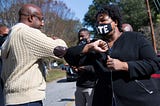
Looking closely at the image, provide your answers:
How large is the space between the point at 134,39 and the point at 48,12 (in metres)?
33.9

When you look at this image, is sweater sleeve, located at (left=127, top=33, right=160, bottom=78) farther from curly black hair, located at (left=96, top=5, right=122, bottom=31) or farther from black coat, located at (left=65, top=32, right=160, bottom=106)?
curly black hair, located at (left=96, top=5, right=122, bottom=31)

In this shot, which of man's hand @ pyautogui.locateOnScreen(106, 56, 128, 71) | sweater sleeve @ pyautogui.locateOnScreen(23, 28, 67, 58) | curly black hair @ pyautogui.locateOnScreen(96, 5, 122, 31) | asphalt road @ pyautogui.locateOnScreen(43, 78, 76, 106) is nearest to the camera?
man's hand @ pyautogui.locateOnScreen(106, 56, 128, 71)

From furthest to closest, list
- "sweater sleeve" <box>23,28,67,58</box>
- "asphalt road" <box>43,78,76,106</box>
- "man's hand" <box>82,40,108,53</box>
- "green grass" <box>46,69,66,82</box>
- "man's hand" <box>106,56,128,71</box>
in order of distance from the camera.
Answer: "green grass" <box>46,69,66,82</box> → "asphalt road" <box>43,78,76,106</box> → "sweater sleeve" <box>23,28,67,58</box> → "man's hand" <box>106,56,128,71</box> → "man's hand" <box>82,40,108,53</box>

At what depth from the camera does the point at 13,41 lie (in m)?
3.85

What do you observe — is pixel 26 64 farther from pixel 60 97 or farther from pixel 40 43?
pixel 60 97

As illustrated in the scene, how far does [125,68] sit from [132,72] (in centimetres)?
7

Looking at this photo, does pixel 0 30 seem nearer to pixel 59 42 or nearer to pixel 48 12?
pixel 59 42

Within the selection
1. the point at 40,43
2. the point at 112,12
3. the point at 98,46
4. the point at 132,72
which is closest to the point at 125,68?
the point at 132,72

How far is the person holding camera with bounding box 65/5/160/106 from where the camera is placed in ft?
11.3

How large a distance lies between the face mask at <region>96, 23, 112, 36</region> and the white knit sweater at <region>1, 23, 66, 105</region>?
312 millimetres

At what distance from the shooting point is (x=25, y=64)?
12.3 ft

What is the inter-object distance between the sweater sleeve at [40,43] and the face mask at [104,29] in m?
0.30

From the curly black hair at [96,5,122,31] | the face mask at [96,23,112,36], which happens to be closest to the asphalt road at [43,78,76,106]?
the curly black hair at [96,5,122,31]

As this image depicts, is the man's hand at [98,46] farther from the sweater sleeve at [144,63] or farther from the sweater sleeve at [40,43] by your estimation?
the sweater sleeve at [40,43]
